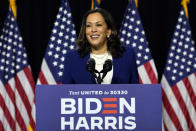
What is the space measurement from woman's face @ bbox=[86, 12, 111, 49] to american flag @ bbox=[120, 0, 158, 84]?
2.34 metres

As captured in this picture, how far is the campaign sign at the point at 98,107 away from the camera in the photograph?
1459 mm

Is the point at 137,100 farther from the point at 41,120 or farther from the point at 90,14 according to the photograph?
the point at 90,14

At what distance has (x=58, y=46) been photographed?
4367mm

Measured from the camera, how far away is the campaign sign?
4.79 ft

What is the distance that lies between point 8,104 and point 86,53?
105 inches

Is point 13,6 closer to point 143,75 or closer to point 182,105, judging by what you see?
point 143,75

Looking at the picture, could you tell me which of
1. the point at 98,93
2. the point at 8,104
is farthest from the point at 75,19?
the point at 98,93

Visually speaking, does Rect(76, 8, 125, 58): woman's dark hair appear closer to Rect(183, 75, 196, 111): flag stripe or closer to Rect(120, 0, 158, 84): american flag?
Rect(120, 0, 158, 84): american flag

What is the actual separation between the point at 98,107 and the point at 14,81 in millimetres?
3119

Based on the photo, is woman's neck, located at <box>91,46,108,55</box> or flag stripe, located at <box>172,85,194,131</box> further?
flag stripe, located at <box>172,85,194,131</box>

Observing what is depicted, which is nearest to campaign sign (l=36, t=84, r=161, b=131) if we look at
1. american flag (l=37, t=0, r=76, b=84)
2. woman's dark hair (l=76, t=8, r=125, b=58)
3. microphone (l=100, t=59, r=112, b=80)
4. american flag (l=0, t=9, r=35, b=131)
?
→ microphone (l=100, t=59, r=112, b=80)

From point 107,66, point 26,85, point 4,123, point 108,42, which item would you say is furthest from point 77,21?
point 107,66

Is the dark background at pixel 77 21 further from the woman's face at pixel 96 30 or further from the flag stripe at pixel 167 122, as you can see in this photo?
the woman's face at pixel 96 30

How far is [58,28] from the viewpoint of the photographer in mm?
4414
